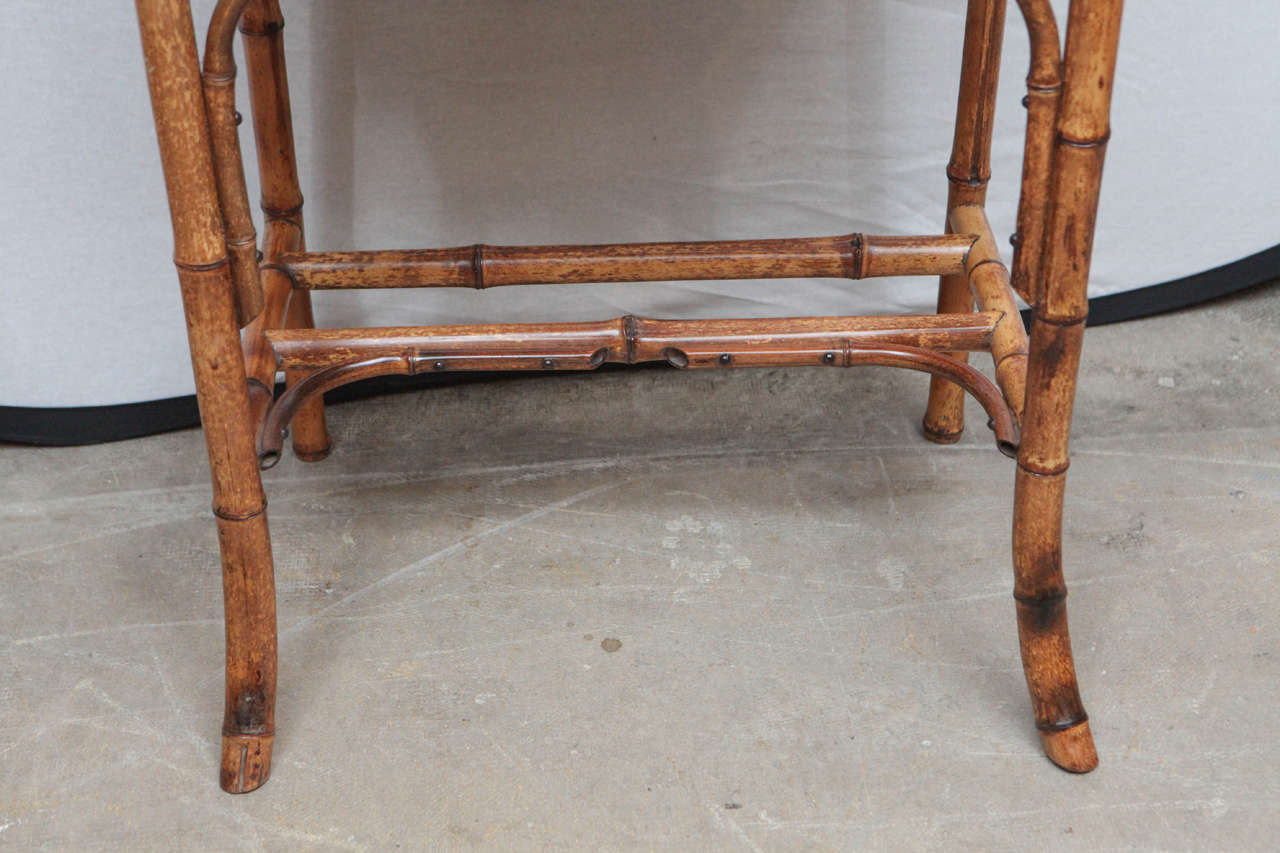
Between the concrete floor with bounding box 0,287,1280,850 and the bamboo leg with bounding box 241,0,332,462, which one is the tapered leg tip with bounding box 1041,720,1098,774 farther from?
the bamboo leg with bounding box 241,0,332,462

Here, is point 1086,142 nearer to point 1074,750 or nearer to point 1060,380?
point 1060,380

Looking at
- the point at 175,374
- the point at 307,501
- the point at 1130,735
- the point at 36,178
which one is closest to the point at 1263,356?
A: the point at 1130,735

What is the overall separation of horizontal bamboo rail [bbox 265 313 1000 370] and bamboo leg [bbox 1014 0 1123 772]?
0.15 metres

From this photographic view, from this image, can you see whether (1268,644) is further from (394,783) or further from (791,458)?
(394,783)

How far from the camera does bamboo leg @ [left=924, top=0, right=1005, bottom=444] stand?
112 centimetres

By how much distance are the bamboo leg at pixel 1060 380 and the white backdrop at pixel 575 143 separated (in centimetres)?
54

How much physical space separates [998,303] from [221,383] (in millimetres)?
601

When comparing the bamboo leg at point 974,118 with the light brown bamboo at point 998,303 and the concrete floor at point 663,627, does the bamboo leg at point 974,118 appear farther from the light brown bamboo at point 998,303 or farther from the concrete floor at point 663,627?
the concrete floor at point 663,627

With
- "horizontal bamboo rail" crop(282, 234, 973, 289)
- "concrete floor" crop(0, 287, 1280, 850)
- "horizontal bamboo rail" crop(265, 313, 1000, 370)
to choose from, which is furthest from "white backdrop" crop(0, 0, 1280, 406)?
"horizontal bamboo rail" crop(265, 313, 1000, 370)


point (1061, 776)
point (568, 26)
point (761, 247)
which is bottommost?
point (1061, 776)

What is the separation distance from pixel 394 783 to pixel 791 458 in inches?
21.6

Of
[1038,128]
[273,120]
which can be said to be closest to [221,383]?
[273,120]

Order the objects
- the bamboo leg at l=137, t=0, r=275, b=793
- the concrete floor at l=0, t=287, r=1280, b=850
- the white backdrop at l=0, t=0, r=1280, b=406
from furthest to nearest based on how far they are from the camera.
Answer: the white backdrop at l=0, t=0, r=1280, b=406
the concrete floor at l=0, t=287, r=1280, b=850
the bamboo leg at l=137, t=0, r=275, b=793

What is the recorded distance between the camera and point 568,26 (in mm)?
1331
